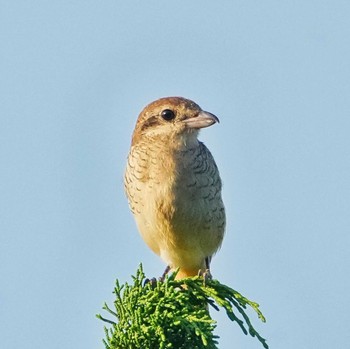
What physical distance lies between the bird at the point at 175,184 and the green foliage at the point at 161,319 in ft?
5.45

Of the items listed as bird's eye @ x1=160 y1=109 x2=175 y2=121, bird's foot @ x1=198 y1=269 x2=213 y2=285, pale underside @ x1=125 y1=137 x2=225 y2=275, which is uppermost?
bird's eye @ x1=160 y1=109 x2=175 y2=121

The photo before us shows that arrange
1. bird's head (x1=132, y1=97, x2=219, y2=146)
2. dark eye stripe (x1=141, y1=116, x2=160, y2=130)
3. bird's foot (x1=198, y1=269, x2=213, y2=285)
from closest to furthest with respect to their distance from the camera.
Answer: bird's foot (x1=198, y1=269, x2=213, y2=285) → bird's head (x1=132, y1=97, x2=219, y2=146) → dark eye stripe (x1=141, y1=116, x2=160, y2=130)

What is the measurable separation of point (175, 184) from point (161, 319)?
2144 millimetres

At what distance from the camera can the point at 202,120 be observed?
6.14 m

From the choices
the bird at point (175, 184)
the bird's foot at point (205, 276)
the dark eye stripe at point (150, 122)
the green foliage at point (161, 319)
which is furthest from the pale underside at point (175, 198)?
the green foliage at point (161, 319)

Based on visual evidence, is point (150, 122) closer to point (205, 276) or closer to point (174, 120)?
point (174, 120)

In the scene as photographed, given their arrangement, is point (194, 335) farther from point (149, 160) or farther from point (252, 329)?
point (149, 160)

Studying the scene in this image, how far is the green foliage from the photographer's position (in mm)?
3854

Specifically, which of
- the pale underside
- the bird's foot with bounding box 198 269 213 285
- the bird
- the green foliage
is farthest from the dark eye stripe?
the green foliage

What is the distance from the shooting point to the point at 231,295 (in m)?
4.57

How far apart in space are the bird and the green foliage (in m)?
1.66

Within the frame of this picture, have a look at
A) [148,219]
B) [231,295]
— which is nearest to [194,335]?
[231,295]

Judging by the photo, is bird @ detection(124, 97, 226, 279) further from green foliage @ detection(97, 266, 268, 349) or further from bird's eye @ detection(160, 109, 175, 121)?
green foliage @ detection(97, 266, 268, 349)

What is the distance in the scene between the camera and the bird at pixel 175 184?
607cm
